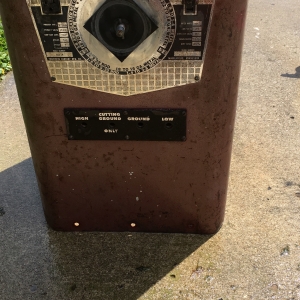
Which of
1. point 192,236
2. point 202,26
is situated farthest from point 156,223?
point 202,26

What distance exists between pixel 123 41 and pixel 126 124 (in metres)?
0.36

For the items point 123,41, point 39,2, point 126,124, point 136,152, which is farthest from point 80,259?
point 39,2

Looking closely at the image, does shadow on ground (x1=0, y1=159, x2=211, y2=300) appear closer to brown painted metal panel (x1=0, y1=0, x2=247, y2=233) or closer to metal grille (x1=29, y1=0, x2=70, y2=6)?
brown painted metal panel (x1=0, y1=0, x2=247, y2=233)

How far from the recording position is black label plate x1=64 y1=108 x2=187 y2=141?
1.77m

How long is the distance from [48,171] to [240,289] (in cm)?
103

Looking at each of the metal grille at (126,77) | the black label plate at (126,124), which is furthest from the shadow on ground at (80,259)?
the metal grille at (126,77)

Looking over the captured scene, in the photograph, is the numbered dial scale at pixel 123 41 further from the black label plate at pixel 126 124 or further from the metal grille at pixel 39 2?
the black label plate at pixel 126 124

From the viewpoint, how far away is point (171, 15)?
154 centimetres

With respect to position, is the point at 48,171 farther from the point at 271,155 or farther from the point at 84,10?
the point at 271,155

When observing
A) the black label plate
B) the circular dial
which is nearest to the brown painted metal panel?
the black label plate

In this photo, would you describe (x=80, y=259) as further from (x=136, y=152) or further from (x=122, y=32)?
(x=122, y=32)

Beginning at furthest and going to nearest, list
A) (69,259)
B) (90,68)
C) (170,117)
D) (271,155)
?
1. (271,155)
2. (69,259)
3. (170,117)
4. (90,68)

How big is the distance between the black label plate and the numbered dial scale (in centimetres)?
11

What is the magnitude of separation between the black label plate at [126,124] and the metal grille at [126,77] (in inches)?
4.2
